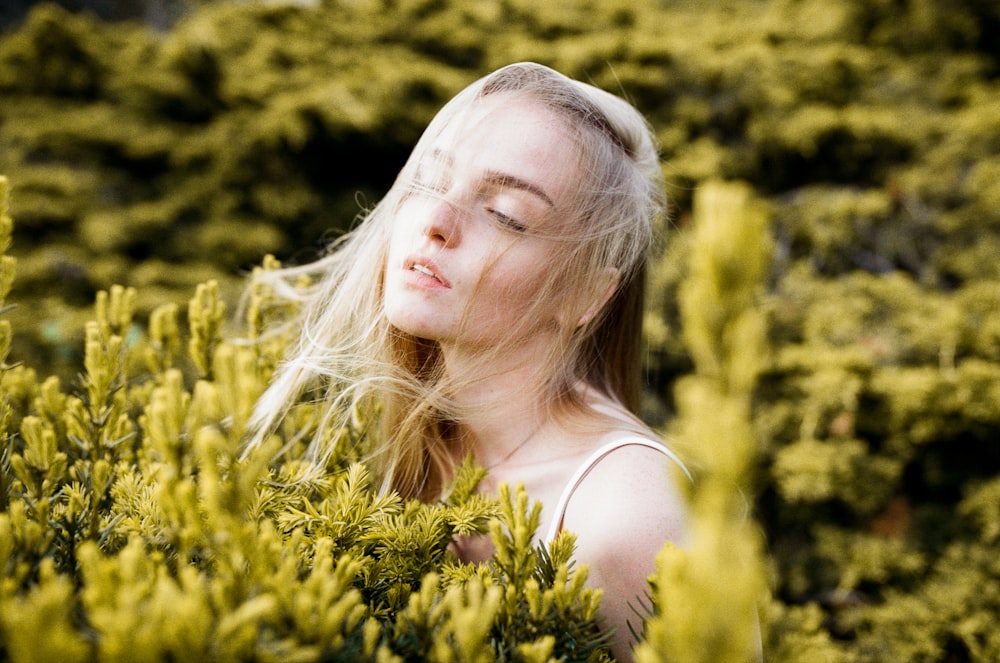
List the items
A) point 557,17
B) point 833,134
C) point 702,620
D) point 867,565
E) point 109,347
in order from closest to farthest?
point 702,620
point 109,347
point 867,565
point 833,134
point 557,17

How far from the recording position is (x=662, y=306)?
13.0ft

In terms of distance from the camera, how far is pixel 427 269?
1.55 meters

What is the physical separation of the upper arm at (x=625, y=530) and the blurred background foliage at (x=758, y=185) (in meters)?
1.81

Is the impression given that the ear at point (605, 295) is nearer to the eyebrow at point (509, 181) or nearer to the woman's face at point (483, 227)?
the woman's face at point (483, 227)

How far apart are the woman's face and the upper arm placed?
48cm

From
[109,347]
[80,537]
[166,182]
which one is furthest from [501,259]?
[166,182]

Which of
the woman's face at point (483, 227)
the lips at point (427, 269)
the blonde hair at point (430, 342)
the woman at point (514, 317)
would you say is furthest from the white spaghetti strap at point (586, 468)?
the lips at point (427, 269)

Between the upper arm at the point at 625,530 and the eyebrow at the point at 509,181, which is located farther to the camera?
the eyebrow at the point at 509,181

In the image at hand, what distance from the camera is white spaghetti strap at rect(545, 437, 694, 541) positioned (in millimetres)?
1498

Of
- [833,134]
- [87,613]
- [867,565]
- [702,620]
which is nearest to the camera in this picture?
[702,620]

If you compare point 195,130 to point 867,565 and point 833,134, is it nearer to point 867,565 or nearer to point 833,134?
point 833,134

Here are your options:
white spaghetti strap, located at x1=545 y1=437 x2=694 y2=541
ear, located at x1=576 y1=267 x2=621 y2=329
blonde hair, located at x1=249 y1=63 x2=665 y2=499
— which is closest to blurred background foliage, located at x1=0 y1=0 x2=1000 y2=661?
blonde hair, located at x1=249 y1=63 x2=665 y2=499

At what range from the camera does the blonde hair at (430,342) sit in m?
1.68

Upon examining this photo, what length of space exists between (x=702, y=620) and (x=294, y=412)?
1.43 metres
